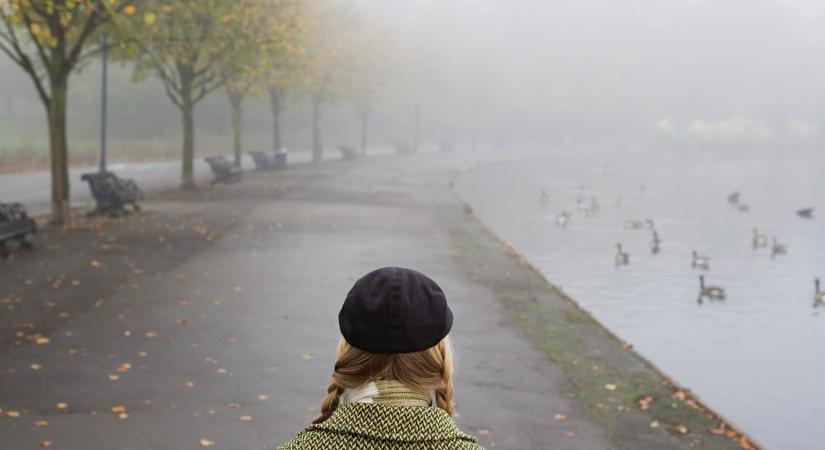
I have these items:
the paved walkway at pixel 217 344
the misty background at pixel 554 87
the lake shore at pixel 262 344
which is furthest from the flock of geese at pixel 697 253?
the misty background at pixel 554 87

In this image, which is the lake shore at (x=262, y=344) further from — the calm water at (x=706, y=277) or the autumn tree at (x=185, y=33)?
the autumn tree at (x=185, y=33)

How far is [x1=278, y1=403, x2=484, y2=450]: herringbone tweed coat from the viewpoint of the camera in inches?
108

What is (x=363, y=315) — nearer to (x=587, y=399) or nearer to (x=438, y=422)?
(x=438, y=422)

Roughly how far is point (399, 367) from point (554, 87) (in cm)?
14257

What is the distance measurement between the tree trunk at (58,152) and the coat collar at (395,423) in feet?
67.8

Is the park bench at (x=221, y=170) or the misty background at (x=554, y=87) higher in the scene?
the misty background at (x=554, y=87)

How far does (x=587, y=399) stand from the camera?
10273mm

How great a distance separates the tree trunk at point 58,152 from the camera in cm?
2198

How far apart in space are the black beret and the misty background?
4677 centimetres

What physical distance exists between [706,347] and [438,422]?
16.2 metres

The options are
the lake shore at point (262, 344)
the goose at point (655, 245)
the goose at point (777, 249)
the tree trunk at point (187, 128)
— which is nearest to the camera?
the lake shore at point (262, 344)

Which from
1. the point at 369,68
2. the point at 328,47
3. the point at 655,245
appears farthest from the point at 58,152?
the point at 369,68

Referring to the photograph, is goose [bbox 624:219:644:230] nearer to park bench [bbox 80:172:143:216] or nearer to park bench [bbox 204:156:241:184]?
park bench [bbox 204:156:241:184]

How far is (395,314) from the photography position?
2.68 meters
